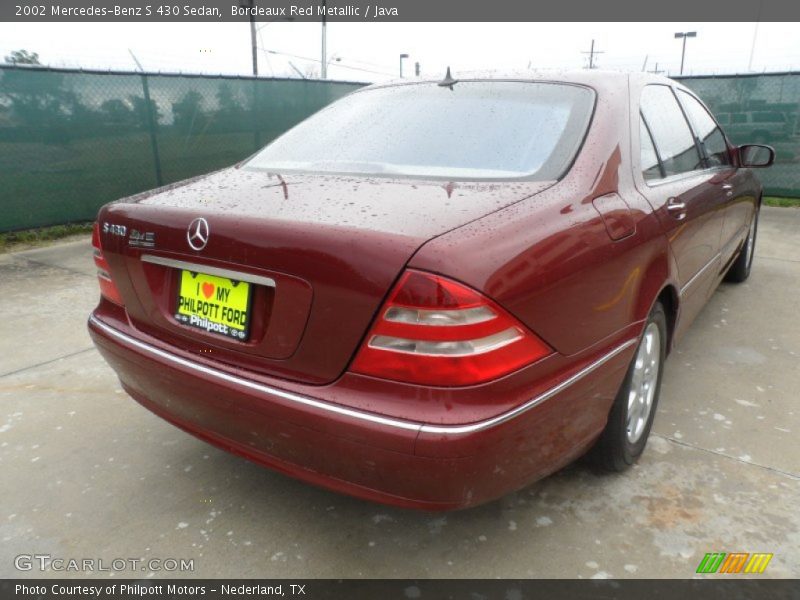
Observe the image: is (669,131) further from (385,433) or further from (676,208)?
(385,433)

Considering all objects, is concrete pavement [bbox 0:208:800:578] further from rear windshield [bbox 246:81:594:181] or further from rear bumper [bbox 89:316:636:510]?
rear windshield [bbox 246:81:594:181]

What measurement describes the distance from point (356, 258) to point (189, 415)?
849mm

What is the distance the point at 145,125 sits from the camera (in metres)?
7.41

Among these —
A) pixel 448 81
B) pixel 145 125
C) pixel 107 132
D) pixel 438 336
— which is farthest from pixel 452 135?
pixel 145 125

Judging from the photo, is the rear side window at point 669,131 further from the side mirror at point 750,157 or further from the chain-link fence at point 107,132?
the chain-link fence at point 107,132

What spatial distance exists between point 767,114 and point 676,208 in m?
7.96

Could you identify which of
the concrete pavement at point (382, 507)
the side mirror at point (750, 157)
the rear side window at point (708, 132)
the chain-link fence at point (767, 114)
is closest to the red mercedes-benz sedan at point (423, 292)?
the concrete pavement at point (382, 507)

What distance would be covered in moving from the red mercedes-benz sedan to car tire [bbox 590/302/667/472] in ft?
0.03

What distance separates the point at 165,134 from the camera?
764 cm

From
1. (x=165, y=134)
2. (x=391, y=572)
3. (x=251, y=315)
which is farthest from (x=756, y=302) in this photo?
(x=165, y=134)

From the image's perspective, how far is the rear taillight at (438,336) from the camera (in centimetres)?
147

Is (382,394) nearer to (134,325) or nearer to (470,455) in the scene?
(470,455)

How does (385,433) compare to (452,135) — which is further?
(452,135)

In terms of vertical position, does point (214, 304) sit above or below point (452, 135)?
below
